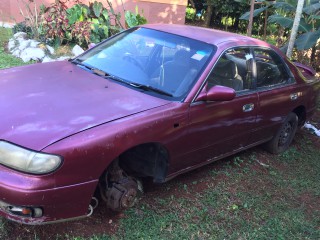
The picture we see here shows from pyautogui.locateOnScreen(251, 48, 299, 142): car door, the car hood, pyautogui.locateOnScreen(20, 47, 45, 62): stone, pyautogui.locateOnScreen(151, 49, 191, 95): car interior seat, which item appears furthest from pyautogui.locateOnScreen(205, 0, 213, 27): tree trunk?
the car hood

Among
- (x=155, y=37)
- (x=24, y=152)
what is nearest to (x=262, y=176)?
(x=155, y=37)

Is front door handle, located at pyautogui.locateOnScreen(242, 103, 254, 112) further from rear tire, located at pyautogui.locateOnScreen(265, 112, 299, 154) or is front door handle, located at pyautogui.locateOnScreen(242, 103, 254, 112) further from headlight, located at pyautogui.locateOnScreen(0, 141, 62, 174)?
headlight, located at pyautogui.locateOnScreen(0, 141, 62, 174)

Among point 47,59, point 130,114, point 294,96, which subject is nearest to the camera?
point 130,114

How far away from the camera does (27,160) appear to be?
270 centimetres

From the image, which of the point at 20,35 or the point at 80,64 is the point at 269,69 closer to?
the point at 80,64

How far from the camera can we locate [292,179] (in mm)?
4941

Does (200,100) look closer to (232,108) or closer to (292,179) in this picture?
(232,108)

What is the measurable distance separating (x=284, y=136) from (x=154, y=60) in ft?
8.06

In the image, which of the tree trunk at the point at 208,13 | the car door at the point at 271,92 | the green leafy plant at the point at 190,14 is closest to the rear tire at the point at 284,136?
the car door at the point at 271,92

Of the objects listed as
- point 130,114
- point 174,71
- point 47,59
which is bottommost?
point 47,59

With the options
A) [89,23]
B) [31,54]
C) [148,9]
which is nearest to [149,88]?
[31,54]

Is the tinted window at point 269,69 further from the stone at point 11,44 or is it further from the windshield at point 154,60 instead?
the stone at point 11,44

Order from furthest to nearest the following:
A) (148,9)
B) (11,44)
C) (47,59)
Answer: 1. (148,9)
2. (11,44)
3. (47,59)

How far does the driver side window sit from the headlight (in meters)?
1.79
